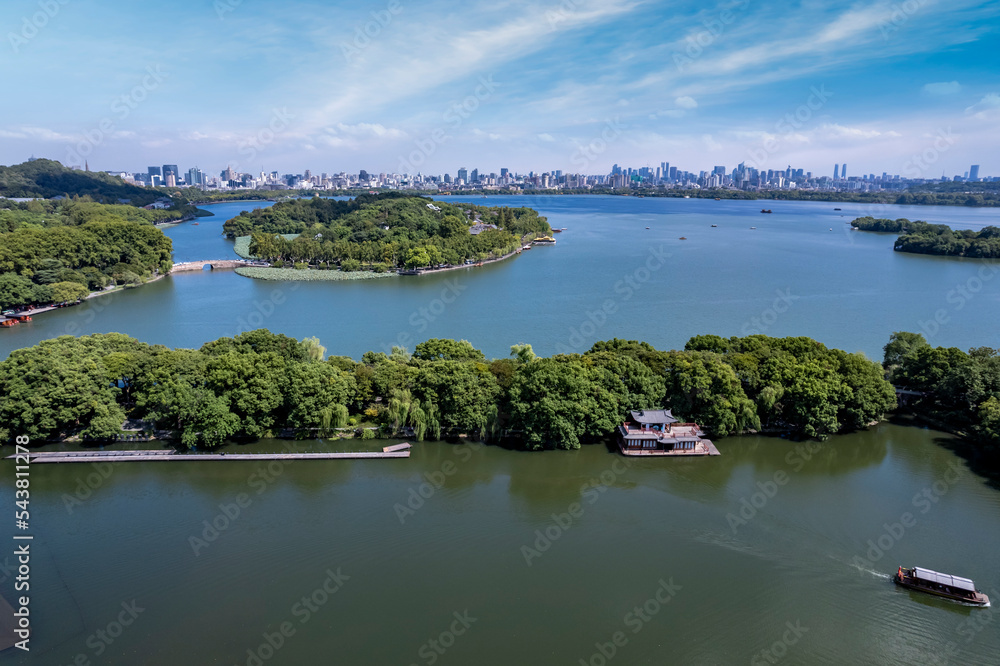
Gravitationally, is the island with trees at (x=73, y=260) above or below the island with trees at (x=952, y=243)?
below

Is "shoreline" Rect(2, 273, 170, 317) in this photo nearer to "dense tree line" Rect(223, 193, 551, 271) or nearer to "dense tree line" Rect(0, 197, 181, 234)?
"dense tree line" Rect(223, 193, 551, 271)

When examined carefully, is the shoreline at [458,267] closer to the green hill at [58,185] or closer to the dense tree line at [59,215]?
the dense tree line at [59,215]

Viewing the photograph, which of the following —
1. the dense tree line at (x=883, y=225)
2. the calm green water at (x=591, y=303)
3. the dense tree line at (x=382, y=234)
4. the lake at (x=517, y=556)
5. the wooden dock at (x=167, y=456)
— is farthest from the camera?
the dense tree line at (x=883, y=225)

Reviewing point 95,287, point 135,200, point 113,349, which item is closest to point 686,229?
point 95,287

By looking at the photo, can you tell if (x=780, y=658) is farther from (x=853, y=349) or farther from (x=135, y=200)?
(x=135, y=200)

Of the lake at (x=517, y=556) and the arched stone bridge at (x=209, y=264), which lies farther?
the arched stone bridge at (x=209, y=264)

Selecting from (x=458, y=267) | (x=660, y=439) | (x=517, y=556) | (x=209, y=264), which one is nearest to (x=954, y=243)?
(x=458, y=267)

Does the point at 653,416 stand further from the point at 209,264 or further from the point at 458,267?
the point at 209,264

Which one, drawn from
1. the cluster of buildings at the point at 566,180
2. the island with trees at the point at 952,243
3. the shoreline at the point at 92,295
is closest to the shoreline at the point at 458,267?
the shoreline at the point at 92,295
